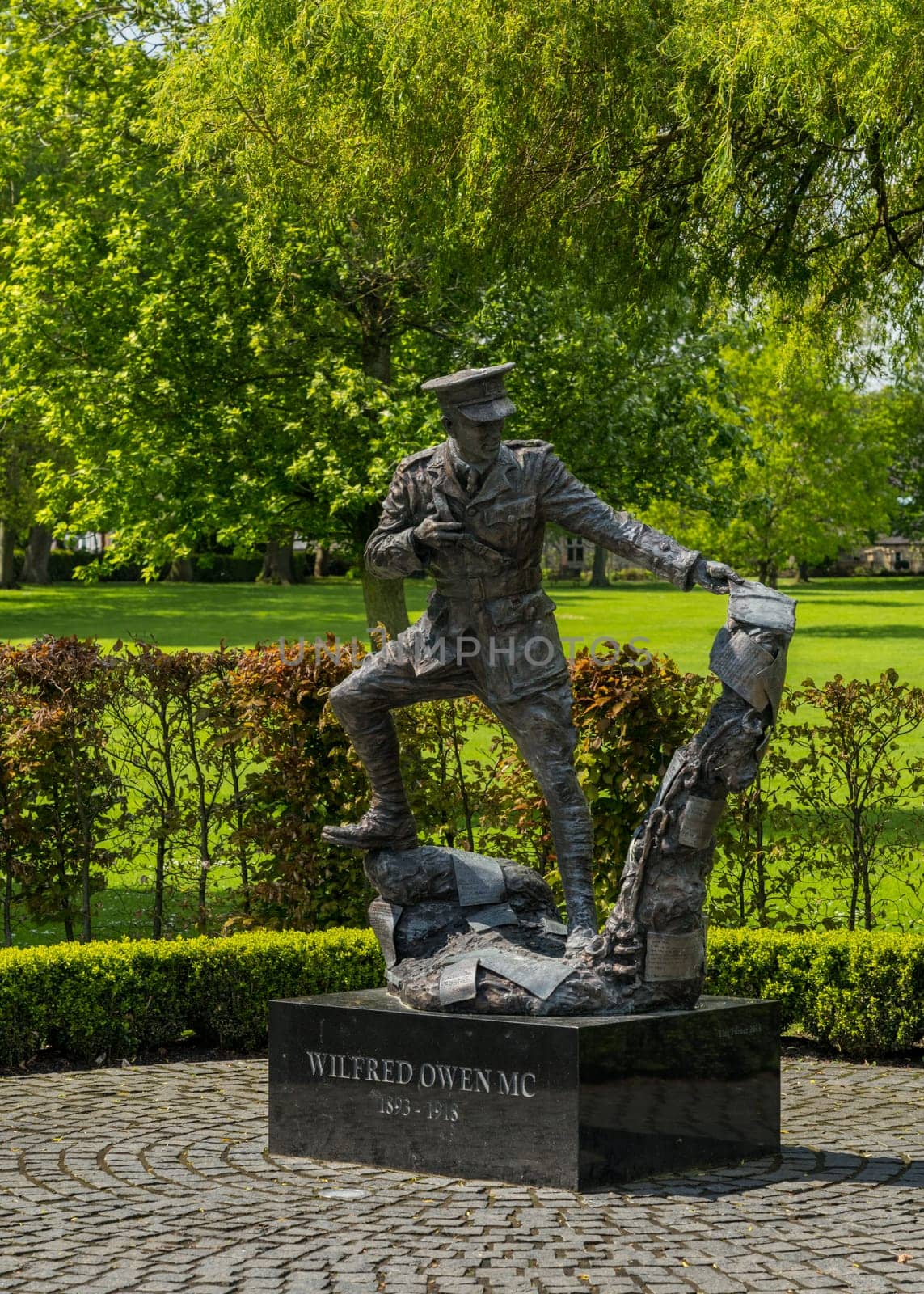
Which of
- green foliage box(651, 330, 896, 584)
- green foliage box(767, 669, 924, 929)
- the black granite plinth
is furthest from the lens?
green foliage box(651, 330, 896, 584)

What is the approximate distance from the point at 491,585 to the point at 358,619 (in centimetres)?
2864

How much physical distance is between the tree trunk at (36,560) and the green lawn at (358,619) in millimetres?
760

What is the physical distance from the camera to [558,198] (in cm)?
1077

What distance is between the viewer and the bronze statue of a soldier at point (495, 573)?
680 cm

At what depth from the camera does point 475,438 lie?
267 inches

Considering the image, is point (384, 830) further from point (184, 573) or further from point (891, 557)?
point (891, 557)

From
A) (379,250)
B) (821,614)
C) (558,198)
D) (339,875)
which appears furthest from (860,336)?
(821,614)

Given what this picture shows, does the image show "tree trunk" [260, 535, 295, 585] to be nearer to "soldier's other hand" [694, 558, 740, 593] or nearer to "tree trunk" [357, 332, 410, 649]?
"tree trunk" [357, 332, 410, 649]

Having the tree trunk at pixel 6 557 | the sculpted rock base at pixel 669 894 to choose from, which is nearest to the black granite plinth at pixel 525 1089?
the sculpted rock base at pixel 669 894

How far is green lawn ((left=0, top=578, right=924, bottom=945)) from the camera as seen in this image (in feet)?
105

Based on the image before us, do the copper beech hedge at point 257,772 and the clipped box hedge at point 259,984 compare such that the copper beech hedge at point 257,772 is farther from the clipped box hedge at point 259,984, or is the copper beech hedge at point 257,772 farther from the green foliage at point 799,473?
the green foliage at point 799,473

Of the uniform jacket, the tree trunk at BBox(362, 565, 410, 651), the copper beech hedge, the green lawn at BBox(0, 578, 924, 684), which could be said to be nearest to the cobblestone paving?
the uniform jacket

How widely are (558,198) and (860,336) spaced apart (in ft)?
7.56

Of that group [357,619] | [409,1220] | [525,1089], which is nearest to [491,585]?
[525,1089]
